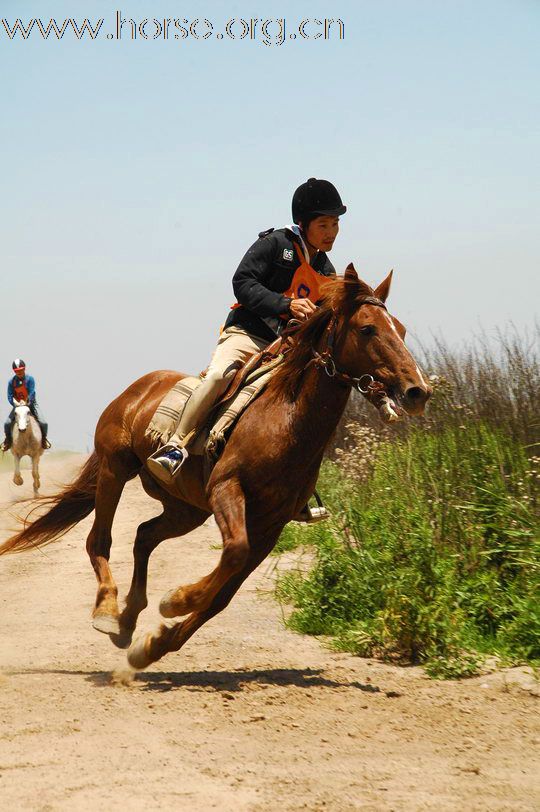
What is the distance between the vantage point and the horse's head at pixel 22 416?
19531 mm

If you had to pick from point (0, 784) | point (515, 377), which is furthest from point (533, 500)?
point (0, 784)

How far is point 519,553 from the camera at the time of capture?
23.6 ft

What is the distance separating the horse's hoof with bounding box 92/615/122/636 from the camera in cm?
678

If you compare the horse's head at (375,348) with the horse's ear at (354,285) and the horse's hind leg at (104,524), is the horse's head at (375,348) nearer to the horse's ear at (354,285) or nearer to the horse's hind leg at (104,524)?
the horse's ear at (354,285)

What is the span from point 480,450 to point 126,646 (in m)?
3.24

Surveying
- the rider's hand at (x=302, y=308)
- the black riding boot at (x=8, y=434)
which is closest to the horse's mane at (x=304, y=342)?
the rider's hand at (x=302, y=308)

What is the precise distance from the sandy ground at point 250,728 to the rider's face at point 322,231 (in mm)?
2851

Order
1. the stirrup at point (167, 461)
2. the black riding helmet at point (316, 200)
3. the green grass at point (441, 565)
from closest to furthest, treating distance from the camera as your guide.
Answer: the stirrup at point (167, 461), the black riding helmet at point (316, 200), the green grass at point (441, 565)

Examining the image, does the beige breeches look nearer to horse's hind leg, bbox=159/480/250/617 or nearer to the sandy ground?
horse's hind leg, bbox=159/480/250/617

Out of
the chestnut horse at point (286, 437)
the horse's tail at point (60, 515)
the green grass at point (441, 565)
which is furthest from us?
the horse's tail at point (60, 515)

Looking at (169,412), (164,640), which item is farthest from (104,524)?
(164,640)

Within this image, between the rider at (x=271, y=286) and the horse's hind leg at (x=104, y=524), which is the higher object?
the rider at (x=271, y=286)

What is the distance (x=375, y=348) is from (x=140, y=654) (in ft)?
7.60

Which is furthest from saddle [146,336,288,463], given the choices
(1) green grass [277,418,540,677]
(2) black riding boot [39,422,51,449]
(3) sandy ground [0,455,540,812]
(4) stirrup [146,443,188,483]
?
(2) black riding boot [39,422,51,449]
